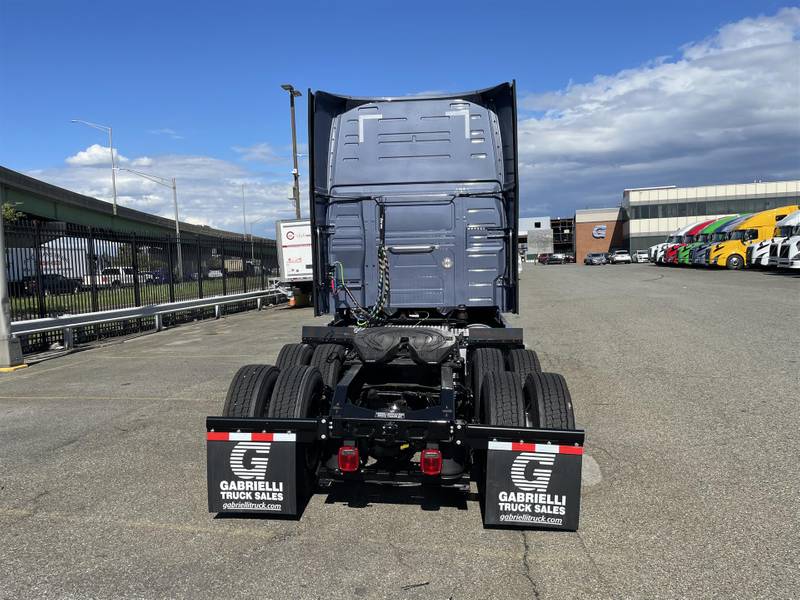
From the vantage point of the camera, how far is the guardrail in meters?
11.2

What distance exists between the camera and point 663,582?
3.23 m

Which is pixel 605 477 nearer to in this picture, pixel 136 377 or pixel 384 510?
pixel 384 510

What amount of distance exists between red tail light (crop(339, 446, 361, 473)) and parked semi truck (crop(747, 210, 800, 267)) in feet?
96.2

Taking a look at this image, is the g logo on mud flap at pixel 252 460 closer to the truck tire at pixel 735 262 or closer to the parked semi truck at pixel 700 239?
the truck tire at pixel 735 262

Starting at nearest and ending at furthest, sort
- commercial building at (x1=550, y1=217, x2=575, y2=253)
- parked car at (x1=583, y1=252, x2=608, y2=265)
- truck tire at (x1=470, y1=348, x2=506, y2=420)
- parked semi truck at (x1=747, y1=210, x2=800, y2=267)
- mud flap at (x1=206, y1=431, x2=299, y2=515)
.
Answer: mud flap at (x1=206, y1=431, x2=299, y2=515) < truck tire at (x1=470, y1=348, x2=506, y2=420) < parked semi truck at (x1=747, y1=210, x2=800, y2=267) < parked car at (x1=583, y1=252, x2=608, y2=265) < commercial building at (x1=550, y1=217, x2=575, y2=253)

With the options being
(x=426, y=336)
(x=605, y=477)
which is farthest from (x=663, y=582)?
(x=426, y=336)

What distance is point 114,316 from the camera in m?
13.7

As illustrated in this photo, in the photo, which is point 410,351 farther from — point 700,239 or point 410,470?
point 700,239

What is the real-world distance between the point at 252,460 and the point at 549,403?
1861mm

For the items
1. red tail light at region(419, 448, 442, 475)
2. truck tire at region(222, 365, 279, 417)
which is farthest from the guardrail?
red tail light at region(419, 448, 442, 475)

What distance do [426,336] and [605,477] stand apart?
1732 mm

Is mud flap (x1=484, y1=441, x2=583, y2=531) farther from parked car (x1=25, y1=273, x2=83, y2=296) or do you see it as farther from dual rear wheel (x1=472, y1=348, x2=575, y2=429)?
parked car (x1=25, y1=273, x2=83, y2=296)

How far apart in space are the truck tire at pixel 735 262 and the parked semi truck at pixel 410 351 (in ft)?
109

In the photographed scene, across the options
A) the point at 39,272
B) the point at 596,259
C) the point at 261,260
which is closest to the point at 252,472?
the point at 39,272
